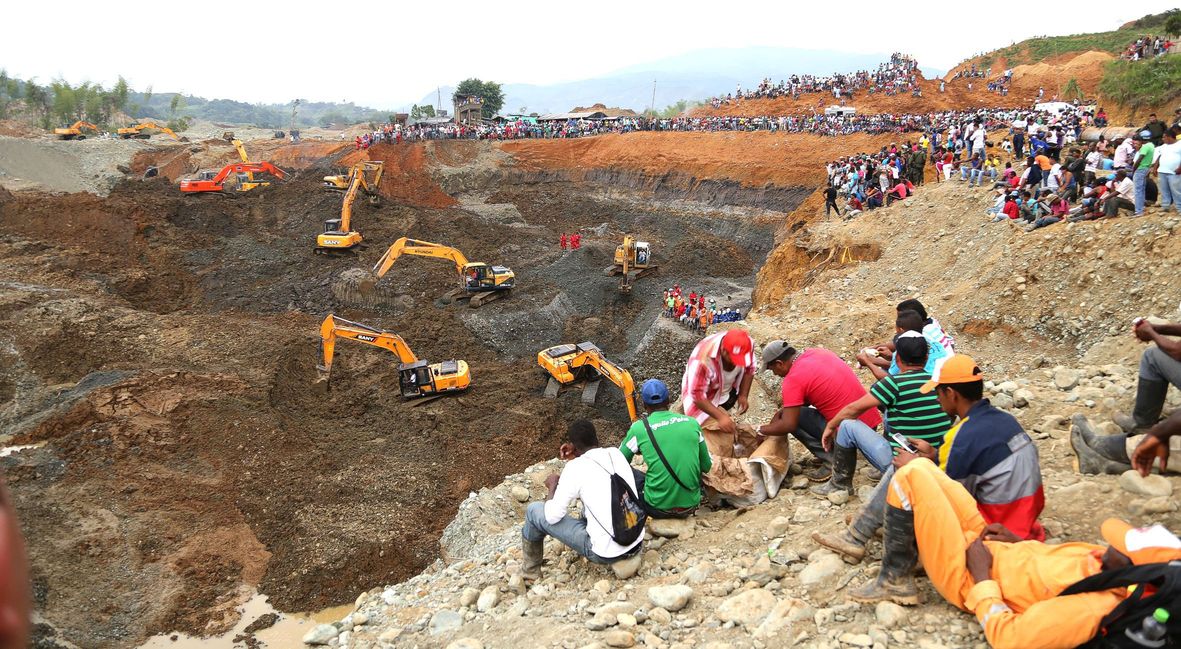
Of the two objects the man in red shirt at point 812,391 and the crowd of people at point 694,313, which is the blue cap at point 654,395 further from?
the crowd of people at point 694,313

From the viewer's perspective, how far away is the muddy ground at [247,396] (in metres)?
10.3

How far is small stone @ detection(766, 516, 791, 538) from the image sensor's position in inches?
213

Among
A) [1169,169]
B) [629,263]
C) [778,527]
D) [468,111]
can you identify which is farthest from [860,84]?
[778,527]

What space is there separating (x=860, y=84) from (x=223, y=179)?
4026cm

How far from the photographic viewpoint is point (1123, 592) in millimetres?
2996

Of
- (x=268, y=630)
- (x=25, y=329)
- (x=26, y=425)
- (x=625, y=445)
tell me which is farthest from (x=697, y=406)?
(x=25, y=329)

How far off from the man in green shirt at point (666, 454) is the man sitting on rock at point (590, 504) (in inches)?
10.0

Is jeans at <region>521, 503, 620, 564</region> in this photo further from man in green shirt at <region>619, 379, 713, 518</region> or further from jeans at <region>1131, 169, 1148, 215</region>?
jeans at <region>1131, 169, 1148, 215</region>

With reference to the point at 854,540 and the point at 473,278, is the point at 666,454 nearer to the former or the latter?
the point at 854,540

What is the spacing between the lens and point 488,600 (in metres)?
5.93

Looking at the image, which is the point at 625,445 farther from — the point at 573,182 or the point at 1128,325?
the point at 573,182

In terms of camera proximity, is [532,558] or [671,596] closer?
[671,596]

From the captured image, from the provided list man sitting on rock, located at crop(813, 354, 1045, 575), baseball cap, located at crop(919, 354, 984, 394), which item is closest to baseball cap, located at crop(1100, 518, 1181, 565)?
man sitting on rock, located at crop(813, 354, 1045, 575)

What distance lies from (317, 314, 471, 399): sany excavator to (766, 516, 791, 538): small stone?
11.6 m
